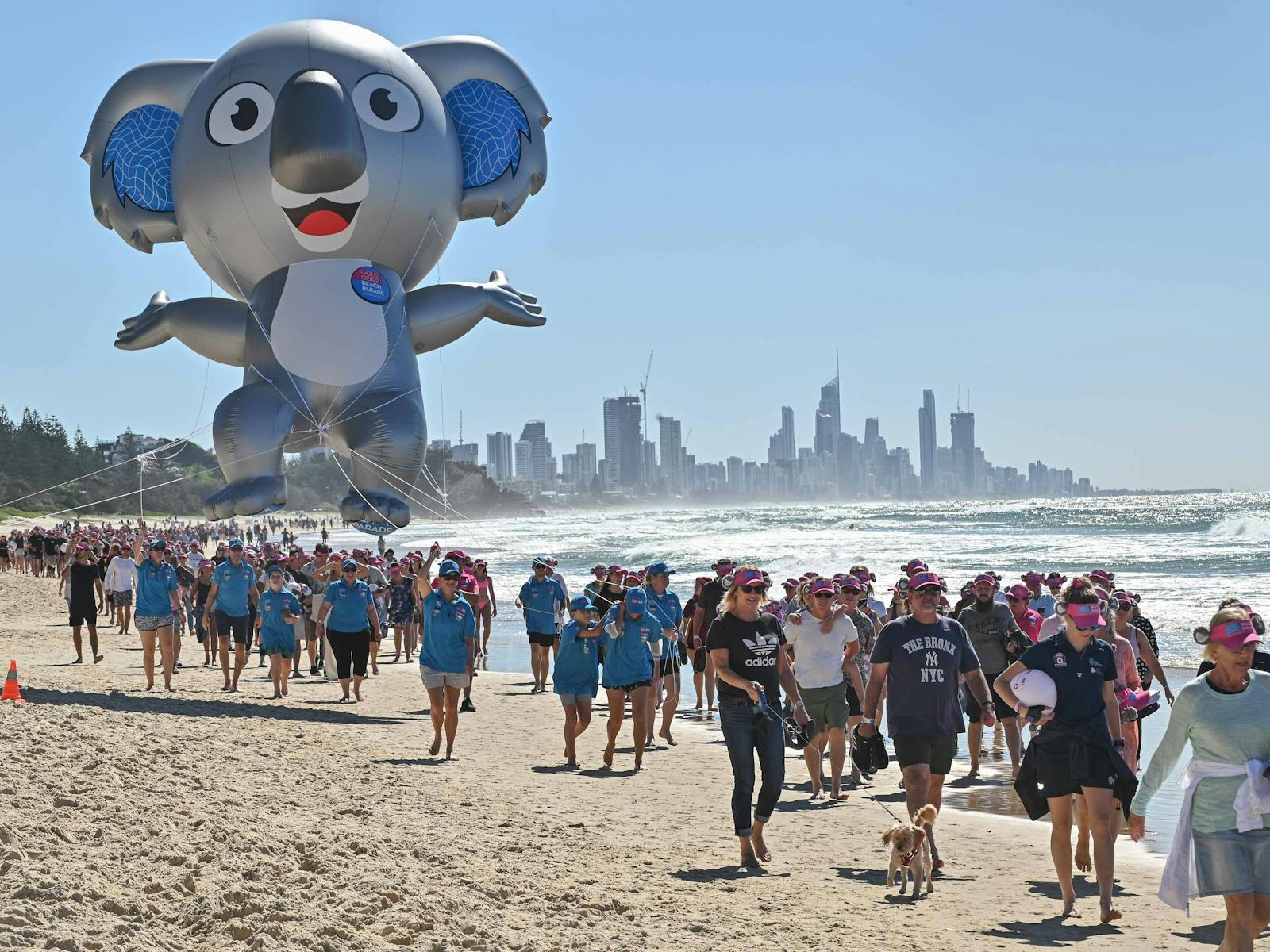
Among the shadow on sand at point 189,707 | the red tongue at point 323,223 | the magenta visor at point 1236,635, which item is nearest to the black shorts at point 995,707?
the magenta visor at point 1236,635

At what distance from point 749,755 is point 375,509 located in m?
10.5

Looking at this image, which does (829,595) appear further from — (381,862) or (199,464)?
(199,464)

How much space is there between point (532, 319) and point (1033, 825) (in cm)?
1187

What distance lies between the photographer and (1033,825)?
27.0ft

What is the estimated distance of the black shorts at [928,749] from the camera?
6.41 meters

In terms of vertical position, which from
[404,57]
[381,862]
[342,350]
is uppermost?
[404,57]

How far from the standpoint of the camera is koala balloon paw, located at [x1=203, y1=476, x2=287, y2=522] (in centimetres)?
1578

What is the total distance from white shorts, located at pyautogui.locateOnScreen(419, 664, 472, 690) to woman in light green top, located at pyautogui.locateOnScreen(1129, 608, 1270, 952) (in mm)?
6044

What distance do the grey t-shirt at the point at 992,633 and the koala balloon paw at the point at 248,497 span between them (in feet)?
31.8

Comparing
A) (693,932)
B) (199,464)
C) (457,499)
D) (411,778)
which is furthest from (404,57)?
Result: (457,499)

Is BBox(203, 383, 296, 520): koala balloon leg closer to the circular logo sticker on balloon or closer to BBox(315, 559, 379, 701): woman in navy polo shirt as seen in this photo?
the circular logo sticker on balloon

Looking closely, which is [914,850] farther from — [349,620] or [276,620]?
[276,620]

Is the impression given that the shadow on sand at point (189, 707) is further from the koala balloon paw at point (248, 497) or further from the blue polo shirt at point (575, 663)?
the koala balloon paw at point (248, 497)

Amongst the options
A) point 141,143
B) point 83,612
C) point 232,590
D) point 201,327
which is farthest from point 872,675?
point 141,143
